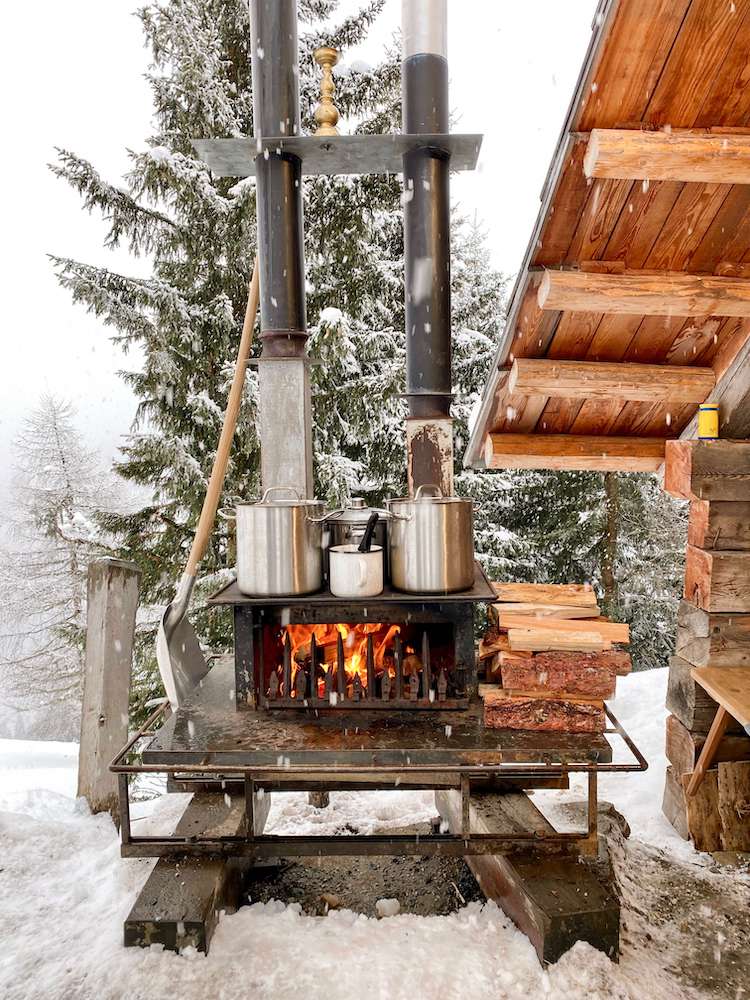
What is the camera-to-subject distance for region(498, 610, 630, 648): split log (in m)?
2.72

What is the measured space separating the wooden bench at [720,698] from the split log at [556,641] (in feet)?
2.99

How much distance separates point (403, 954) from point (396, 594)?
4.36ft

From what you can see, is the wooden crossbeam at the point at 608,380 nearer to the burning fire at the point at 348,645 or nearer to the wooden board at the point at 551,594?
the wooden board at the point at 551,594

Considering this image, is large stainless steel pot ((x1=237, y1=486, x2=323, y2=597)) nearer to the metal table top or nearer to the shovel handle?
the metal table top

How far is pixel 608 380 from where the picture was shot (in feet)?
11.8

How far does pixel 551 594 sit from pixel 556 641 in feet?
1.40

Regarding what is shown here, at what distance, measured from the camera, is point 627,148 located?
2.54 meters

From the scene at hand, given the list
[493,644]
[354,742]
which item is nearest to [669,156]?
[493,644]

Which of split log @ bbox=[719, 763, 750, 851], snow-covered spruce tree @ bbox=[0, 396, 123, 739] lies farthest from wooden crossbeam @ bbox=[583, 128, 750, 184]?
snow-covered spruce tree @ bbox=[0, 396, 123, 739]

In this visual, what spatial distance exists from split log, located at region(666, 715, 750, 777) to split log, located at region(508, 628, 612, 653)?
5.40 ft

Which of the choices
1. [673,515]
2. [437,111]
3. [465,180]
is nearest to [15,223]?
[465,180]

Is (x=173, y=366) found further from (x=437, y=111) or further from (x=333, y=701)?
(x=333, y=701)

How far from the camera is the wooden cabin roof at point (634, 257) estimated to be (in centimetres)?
246

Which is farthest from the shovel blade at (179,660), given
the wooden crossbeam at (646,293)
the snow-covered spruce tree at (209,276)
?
the snow-covered spruce tree at (209,276)
